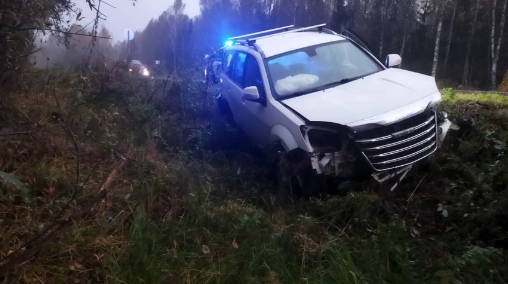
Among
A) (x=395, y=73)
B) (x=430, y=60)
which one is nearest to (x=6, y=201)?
(x=395, y=73)

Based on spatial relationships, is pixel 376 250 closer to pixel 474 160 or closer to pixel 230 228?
pixel 230 228

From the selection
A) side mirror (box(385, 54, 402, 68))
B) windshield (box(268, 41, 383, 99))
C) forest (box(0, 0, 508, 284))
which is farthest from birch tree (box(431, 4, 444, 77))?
windshield (box(268, 41, 383, 99))

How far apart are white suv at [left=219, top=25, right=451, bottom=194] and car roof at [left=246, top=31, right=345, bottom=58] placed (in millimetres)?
14

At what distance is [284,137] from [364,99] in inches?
37.0

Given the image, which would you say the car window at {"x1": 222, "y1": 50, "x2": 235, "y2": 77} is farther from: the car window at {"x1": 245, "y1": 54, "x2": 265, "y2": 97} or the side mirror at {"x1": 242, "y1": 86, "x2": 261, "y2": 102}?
the side mirror at {"x1": 242, "y1": 86, "x2": 261, "y2": 102}

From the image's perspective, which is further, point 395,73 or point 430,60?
point 430,60

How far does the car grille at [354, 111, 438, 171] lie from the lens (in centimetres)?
482

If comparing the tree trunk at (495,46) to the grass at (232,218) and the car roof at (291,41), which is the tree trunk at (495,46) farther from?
the grass at (232,218)

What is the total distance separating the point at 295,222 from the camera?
171 inches

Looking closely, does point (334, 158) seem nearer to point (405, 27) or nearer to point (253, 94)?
point (253, 94)

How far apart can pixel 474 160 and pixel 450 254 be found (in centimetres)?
205

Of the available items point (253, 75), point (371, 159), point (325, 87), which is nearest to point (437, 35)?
point (253, 75)

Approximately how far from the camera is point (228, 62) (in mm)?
8508

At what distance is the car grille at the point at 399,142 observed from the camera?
4.82 meters
